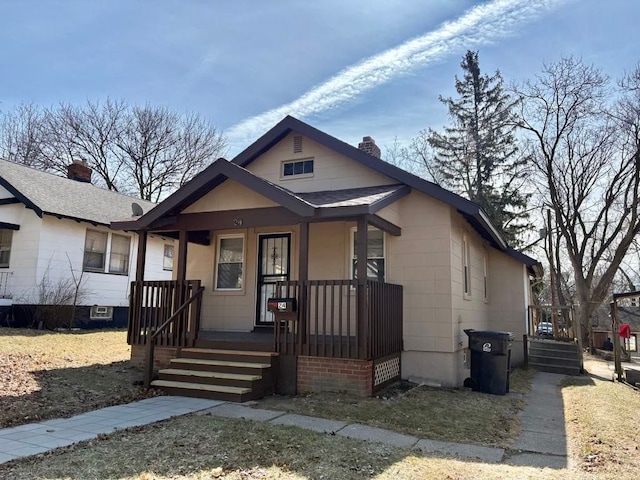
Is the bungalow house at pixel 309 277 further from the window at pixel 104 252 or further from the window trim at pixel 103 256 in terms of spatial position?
the window at pixel 104 252

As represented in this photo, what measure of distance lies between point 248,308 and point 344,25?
659 cm

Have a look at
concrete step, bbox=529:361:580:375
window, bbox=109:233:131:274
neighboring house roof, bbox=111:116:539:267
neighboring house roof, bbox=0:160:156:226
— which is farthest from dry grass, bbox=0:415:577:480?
window, bbox=109:233:131:274

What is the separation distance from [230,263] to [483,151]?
20121 mm

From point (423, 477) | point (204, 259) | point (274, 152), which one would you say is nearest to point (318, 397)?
point (423, 477)

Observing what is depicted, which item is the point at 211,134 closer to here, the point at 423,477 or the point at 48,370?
the point at 48,370

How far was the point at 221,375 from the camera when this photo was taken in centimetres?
763

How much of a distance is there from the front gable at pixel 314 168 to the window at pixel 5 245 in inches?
339

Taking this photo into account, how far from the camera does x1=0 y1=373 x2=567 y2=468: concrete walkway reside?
15.9ft

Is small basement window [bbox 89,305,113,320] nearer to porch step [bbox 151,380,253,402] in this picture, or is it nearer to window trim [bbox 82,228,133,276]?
window trim [bbox 82,228,133,276]

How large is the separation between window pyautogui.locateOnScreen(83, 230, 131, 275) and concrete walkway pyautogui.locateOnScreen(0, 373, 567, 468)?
957 cm

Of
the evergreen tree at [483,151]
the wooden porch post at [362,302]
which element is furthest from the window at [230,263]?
the evergreen tree at [483,151]

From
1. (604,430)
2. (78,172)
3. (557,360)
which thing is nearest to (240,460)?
(604,430)

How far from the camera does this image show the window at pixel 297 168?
1082 cm

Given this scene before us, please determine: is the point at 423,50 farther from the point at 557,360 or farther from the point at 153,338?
the point at 153,338
